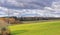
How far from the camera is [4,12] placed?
7.41ft

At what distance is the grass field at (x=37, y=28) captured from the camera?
7.28ft

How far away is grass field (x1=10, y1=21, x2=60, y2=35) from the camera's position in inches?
87.4

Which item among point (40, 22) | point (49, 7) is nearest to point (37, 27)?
point (40, 22)

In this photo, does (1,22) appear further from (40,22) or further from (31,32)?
(40,22)

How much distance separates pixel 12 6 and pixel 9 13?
0.15 meters

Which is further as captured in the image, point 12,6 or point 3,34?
point 12,6

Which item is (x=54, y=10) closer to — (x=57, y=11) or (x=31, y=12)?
(x=57, y=11)

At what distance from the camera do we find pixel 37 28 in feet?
7.48

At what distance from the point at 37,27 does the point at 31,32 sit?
143 millimetres

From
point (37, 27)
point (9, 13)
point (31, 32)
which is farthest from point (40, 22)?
point (9, 13)

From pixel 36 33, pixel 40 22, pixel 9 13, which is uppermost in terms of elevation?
pixel 9 13

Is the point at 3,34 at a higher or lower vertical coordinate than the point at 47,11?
lower

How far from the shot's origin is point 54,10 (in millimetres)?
2354

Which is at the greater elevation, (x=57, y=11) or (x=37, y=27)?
(x=57, y=11)
